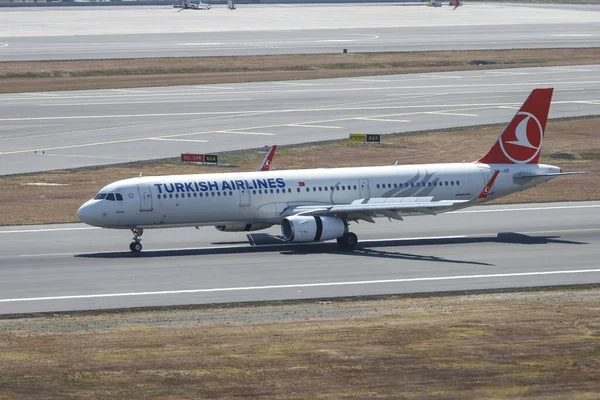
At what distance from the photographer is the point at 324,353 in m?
36.2

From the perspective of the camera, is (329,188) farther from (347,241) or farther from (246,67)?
(246,67)

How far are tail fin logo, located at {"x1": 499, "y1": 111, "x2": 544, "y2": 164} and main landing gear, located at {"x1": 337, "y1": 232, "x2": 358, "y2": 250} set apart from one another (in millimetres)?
11185

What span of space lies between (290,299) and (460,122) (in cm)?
6207

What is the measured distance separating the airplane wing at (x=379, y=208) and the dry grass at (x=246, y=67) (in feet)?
248

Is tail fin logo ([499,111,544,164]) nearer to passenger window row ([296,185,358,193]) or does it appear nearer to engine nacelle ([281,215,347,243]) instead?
passenger window row ([296,185,358,193])

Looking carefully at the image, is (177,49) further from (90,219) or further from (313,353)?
(313,353)

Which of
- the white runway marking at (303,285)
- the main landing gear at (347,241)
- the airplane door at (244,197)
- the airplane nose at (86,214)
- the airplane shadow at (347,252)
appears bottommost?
the airplane shadow at (347,252)

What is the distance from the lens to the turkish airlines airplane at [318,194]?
54.4 meters

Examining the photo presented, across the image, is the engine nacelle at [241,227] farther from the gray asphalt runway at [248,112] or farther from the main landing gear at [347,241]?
the gray asphalt runway at [248,112]

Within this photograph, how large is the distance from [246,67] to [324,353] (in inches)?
4368

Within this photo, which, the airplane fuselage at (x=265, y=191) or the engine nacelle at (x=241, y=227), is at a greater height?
the airplane fuselage at (x=265, y=191)

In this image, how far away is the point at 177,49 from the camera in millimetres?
164750

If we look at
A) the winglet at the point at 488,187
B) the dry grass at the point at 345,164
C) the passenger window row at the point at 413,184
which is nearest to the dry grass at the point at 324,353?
the winglet at the point at 488,187

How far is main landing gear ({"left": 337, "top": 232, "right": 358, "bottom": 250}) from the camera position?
55.3 metres
